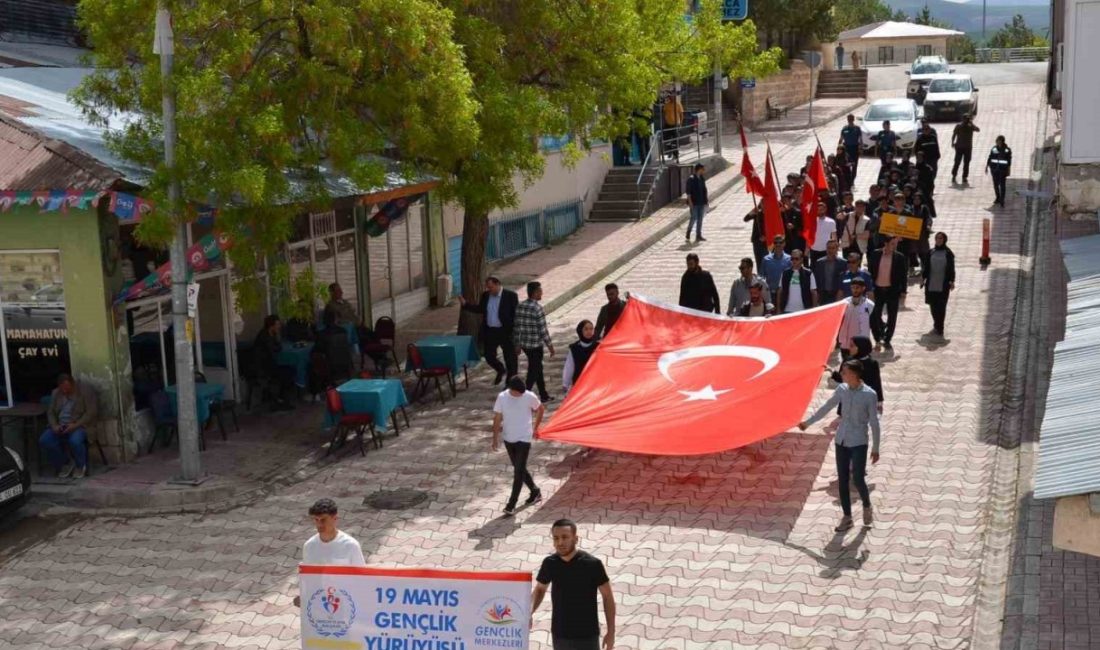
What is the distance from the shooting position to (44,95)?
17.4m

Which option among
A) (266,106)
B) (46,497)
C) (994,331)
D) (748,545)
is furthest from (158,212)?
(994,331)

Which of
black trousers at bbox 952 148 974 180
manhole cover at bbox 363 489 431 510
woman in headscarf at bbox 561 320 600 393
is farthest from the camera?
black trousers at bbox 952 148 974 180

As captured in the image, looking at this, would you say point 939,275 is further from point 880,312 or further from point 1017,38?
point 1017,38

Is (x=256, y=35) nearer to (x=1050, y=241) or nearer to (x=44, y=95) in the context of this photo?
(x=44, y=95)

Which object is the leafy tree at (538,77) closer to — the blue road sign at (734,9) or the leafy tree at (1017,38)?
the blue road sign at (734,9)

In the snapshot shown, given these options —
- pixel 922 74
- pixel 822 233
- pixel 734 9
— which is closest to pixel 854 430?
pixel 822 233

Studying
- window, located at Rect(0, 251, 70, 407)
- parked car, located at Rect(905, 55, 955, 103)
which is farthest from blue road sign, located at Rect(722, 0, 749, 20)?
window, located at Rect(0, 251, 70, 407)

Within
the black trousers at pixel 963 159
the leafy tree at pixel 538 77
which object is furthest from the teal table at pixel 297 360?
the black trousers at pixel 963 159

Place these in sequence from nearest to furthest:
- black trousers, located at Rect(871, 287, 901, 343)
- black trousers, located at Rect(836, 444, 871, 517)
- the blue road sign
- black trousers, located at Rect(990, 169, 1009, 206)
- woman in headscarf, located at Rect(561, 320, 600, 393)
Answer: black trousers, located at Rect(836, 444, 871, 517)
woman in headscarf, located at Rect(561, 320, 600, 393)
black trousers, located at Rect(871, 287, 901, 343)
black trousers, located at Rect(990, 169, 1009, 206)
the blue road sign

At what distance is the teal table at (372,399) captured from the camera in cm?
1594

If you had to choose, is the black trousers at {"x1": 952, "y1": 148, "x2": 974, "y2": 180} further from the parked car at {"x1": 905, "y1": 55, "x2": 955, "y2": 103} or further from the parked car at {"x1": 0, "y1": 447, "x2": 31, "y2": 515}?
the parked car at {"x1": 0, "y1": 447, "x2": 31, "y2": 515}

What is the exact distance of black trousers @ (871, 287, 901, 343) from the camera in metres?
18.8

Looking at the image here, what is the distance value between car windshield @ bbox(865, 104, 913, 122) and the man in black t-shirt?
104ft

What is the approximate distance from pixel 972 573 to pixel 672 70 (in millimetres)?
11764
